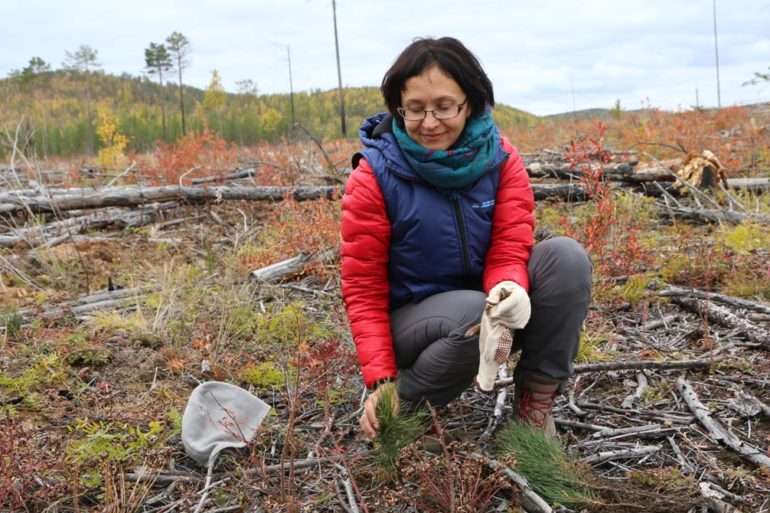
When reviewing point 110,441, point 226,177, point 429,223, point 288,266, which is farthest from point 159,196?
point 429,223

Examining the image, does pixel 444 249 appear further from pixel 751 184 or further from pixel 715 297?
pixel 751 184

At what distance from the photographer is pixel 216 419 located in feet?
8.32

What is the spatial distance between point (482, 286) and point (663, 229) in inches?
138

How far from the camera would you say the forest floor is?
2033mm

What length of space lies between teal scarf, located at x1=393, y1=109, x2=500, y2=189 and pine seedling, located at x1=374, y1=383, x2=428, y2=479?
0.69 m

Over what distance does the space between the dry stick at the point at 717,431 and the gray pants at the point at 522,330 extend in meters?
0.52

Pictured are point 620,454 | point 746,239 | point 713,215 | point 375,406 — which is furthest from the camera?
point 713,215

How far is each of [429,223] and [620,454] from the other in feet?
3.12

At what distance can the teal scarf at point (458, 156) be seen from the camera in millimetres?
2234

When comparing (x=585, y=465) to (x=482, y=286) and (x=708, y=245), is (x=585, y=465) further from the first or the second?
(x=708, y=245)

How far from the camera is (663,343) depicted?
3.18m

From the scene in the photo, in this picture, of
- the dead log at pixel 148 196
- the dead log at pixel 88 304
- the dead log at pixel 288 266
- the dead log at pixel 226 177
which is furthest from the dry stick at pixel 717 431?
the dead log at pixel 226 177

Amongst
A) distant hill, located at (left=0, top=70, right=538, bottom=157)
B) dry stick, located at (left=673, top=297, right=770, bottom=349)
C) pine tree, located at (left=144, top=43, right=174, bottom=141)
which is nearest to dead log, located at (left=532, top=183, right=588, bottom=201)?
dry stick, located at (left=673, top=297, right=770, bottom=349)

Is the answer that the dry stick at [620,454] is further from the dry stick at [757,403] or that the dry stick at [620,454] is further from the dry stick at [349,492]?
the dry stick at [349,492]
